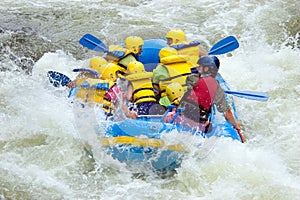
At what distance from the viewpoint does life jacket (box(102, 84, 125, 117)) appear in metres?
4.85

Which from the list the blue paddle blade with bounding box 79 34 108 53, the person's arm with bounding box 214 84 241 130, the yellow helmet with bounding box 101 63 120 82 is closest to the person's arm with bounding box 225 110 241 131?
the person's arm with bounding box 214 84 241 130

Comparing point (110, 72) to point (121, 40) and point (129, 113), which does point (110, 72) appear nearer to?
point (129, 113)

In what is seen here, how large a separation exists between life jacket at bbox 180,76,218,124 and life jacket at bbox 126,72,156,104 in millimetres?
410

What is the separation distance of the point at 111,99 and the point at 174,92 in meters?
0.66

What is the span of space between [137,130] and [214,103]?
86 centimetres

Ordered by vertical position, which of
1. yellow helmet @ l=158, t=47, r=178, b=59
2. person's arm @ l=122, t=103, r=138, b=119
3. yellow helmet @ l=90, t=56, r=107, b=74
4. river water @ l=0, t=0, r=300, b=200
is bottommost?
river water @ l=0, t=0, r=300, b=200

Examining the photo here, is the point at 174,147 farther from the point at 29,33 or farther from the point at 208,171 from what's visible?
the point at 29,33

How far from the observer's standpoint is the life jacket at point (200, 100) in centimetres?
470

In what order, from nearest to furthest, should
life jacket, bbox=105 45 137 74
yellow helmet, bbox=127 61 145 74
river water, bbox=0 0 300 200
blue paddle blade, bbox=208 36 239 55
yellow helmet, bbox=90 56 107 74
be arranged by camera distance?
river water, bbox=0 0 300 200 < yellow helmet, bbox=127 61 145 74 < yellow helmet, bbox=90 56 107 74 < life jacket, bbox=105 45 137 74 < blue paddle blade, bbox=208 36 239 55

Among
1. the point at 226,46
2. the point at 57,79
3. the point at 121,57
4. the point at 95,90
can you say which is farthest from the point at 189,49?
the point at 57,79

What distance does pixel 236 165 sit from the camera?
15.6 feet

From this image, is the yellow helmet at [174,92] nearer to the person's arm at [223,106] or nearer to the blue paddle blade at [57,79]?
the person's arm at [223,106]

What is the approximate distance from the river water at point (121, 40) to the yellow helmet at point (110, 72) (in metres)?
0.61

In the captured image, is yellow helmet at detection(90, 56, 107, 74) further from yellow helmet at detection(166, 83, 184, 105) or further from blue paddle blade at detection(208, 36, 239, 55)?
blue paddle blade at detection(208, 36, 239, 55)
